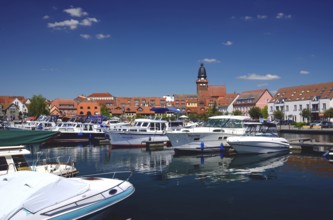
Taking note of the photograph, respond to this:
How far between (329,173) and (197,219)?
13753mm

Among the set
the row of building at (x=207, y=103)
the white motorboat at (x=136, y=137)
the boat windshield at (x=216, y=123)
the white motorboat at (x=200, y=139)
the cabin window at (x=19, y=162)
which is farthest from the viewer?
the row of building at (x=207, y=103)

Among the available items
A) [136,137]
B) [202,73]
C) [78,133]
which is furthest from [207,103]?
[136,137]

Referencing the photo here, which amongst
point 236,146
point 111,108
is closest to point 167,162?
point 236,146

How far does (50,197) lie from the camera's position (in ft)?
34.7

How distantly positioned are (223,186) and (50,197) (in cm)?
1149

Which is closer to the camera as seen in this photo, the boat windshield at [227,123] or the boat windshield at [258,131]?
the boat windshield at [258,131]

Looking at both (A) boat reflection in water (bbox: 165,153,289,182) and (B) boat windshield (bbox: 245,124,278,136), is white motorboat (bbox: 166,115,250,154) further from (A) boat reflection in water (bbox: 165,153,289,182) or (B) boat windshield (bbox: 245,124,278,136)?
(A) boat reflection in water (bbox: 165,153,289,182)

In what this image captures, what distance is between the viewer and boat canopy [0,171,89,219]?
992 centimetres

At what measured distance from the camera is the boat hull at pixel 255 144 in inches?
1264

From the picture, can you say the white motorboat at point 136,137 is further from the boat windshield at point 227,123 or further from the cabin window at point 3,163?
the cabin window at point 3,163

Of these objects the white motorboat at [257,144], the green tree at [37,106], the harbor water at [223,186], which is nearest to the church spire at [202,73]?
the green tree at [37,106]

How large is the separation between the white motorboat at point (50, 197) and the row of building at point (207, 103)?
257ft

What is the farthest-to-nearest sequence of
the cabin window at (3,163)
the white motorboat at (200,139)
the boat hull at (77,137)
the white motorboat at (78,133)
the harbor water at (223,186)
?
the white motorboat at (78,133)
the boat hull at (77,137)
the white motorboat at (200,139)
the cabin window at (3,163)
the harbor water at (223,186)

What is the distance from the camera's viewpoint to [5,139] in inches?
628
